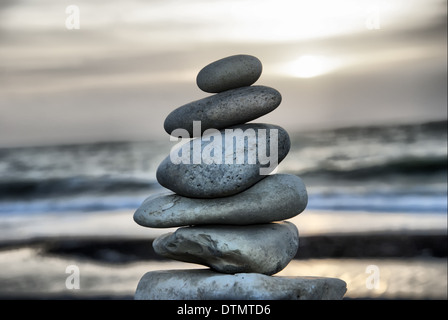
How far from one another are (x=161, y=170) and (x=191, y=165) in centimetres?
30

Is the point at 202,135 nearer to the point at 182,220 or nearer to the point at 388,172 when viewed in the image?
the point at 182,220

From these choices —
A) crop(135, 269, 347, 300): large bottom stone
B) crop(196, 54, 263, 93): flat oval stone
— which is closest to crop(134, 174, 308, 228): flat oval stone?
crop(135, 269, 347, 300): large bottom stone

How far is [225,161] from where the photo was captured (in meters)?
4.25

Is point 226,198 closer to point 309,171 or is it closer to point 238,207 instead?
point 238,207

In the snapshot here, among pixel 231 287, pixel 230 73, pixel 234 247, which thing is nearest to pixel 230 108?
pixel 230 73

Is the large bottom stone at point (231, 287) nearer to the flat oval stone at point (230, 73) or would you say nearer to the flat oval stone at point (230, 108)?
the flat oval stone at point (230, 108)

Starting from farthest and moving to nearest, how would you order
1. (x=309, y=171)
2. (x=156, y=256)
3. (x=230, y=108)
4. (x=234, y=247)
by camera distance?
(x=309, y=171)
(x=156, y=256)
(x=230, y=108)
(x=234, y=247)

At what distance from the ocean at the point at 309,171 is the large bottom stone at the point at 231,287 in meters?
3.86

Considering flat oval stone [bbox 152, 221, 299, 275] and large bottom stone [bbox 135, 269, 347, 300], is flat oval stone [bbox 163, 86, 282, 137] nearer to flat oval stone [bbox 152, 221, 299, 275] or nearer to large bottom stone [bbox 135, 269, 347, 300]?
flat oval stone [bbox 152, 221, 299, 275]

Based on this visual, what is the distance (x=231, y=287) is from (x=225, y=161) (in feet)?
2.74

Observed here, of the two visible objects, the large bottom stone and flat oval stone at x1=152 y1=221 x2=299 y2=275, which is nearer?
the large bottom stone

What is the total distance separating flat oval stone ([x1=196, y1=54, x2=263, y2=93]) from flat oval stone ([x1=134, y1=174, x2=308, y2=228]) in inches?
28.4

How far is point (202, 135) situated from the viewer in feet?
14.8

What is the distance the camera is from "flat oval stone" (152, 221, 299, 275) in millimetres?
4230
